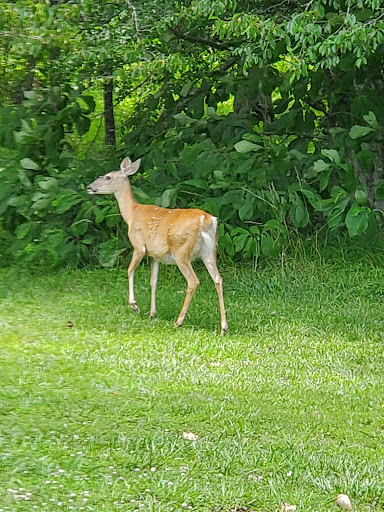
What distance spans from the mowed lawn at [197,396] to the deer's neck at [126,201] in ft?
2.57

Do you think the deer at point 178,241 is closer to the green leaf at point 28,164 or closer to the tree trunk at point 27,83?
the green leaf at point 28,164

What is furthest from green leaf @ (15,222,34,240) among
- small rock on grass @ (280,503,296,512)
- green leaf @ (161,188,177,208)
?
small rock on grass @ (280,503,296,512)

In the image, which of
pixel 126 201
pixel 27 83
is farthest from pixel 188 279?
pixel 27 83

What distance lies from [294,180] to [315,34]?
102 inches

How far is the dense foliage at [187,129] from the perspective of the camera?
29.7 feet

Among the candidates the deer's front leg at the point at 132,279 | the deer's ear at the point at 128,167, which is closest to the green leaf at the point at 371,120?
the deer's ear at the point at 128,167

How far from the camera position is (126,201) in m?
8.98

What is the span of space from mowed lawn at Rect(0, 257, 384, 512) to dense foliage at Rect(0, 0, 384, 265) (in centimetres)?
83

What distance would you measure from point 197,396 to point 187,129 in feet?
16.9

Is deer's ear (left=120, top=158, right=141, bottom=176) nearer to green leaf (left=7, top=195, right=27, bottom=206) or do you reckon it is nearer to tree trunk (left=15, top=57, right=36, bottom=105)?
green leaf (left=7, top=195, right=27, bottom=206)

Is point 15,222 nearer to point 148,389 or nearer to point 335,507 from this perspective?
point 148,389

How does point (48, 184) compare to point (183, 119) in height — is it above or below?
below

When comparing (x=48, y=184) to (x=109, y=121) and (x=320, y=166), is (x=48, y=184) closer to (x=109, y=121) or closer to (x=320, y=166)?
(x=109, y=121)

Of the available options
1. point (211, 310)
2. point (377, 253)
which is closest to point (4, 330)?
point (211, 310)
